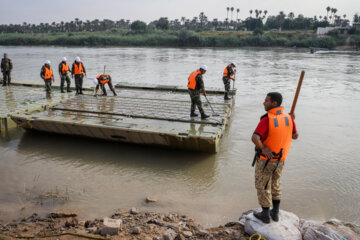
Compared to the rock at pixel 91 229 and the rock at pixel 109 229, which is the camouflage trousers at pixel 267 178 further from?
the rock at pixel 91 229

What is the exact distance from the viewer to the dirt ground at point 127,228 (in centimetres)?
373

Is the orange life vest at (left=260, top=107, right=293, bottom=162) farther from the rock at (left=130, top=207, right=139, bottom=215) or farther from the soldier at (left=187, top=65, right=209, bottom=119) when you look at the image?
the soldier at (left=187, top=65, right=209, bottom=119)

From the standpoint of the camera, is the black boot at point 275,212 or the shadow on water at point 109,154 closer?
the black boot at point 275,212

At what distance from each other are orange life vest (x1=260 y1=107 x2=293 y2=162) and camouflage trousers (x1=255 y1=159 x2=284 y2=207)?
0.31ft

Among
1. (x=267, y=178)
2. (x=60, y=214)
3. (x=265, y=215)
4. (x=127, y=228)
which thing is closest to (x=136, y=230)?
(x=127, y=228)

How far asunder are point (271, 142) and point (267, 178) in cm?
45

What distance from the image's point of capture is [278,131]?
3361mm

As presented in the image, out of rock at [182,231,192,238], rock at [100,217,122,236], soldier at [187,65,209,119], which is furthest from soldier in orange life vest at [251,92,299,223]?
soldier at [187,65,209,119]

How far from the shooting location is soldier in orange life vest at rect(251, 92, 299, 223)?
11.0 ft

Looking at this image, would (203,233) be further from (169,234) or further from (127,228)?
(127,228)

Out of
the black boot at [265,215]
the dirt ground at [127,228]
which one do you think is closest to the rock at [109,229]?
the dirt ground at [127,228]

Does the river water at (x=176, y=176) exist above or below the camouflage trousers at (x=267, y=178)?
below

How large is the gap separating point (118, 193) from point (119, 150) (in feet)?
6.66

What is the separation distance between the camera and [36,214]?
184 inches
